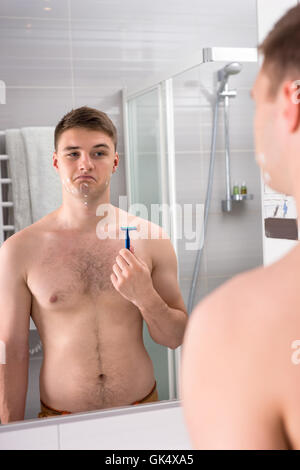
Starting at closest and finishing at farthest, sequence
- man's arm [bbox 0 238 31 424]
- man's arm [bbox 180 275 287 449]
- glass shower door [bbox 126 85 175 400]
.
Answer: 1. man's arm [bbox 180 275 287 449]
2. man's arm [bbox 0 238 31 424]
3. glass shower door [bbox 126 85 175 400]

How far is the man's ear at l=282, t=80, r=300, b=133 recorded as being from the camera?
332mm

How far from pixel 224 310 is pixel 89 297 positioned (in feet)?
2.93

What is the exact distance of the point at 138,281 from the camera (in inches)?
46.1

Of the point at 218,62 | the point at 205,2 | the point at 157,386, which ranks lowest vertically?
the point at 157,386

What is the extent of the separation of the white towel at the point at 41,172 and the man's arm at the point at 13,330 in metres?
0.11

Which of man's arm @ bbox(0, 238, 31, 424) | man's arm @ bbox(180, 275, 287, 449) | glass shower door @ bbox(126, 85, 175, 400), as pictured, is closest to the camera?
man's arm @ bbox(180, 275, 287, 449)

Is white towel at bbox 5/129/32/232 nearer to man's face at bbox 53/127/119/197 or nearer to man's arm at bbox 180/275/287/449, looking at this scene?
man's face at bbox 53/127/119/197

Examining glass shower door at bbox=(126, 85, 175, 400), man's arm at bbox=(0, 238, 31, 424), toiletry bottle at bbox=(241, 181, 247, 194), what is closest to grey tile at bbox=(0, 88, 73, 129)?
glass shower door at bbox=(126, 85, 175, 400)

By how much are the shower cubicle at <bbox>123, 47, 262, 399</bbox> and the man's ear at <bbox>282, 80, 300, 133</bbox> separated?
0.96 m

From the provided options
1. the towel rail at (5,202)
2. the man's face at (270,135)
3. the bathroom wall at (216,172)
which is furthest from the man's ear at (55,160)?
the man's face at (270,135)
